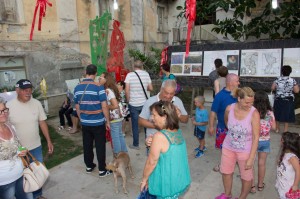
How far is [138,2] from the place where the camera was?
14508mm

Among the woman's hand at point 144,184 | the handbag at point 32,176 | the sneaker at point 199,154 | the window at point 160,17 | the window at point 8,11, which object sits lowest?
the sneaker at point 199,154

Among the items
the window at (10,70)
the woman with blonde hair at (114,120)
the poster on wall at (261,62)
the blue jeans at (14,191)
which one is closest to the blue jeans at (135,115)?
the woman with blonde hair at (114,120)

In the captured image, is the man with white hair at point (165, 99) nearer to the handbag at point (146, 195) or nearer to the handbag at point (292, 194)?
the handbag at point (146, 195)

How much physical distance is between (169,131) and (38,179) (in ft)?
5.90

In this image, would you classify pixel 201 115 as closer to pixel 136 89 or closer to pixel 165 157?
pixel 136 89

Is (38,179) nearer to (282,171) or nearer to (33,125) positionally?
(33,125)

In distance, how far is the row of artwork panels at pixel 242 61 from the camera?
21.5ft

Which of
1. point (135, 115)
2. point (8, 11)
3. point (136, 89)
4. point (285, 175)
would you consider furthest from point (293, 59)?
point (8, 11)

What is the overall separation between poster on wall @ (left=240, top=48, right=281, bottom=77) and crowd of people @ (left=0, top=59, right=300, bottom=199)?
1.18 m

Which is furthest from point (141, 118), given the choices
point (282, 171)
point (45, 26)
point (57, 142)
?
point (45, 26)

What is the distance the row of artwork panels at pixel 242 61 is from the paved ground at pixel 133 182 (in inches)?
92.2

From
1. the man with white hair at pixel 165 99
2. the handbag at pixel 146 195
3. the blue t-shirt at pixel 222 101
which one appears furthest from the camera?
the blue t-shirt at pixel 222 101

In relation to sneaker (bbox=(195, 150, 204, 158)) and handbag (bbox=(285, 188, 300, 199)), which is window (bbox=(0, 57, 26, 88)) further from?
handbag (bbox=(285, 188, 300, 199))

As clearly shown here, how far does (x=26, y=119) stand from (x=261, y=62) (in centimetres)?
600
